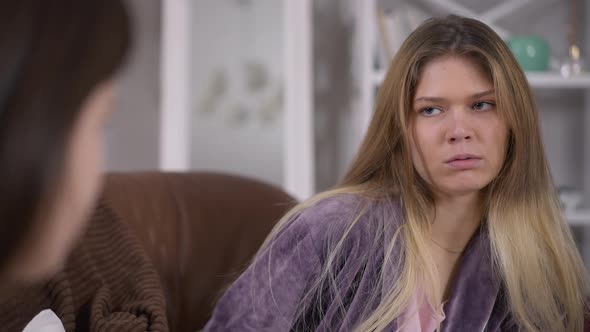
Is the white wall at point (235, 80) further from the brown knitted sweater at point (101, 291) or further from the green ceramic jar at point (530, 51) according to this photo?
the brown knitted sweater at point (101, 291)

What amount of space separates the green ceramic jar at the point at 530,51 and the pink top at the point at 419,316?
4.98ft

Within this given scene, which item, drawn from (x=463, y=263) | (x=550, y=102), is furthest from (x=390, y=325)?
(x=550, y=102)

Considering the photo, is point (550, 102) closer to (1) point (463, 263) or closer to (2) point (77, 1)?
(1) point (463, 263)

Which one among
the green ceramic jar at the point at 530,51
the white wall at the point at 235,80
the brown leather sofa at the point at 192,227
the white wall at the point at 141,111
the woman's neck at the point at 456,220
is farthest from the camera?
the white wall at the point at 141,111

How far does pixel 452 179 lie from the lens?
1.17 metres

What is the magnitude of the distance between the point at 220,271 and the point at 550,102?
6.08 feet

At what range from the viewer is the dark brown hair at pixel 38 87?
379 mm

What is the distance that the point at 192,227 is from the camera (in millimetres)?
1585

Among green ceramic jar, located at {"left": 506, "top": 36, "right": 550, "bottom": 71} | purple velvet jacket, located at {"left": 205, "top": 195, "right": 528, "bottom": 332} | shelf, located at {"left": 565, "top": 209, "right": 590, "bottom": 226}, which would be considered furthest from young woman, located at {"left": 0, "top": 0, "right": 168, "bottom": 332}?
shelf, located at {"left": 565, "top": 209, "right": 590, "bottom": 226}

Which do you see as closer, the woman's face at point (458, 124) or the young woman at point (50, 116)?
the young woman at point (50, 116)

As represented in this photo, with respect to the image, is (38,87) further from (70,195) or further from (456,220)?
(456,220)

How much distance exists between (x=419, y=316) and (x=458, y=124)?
356mm

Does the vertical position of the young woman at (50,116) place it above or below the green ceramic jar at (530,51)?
below

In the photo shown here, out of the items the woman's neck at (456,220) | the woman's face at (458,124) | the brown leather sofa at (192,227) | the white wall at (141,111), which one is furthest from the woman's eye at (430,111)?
the white wall at (141,111)
